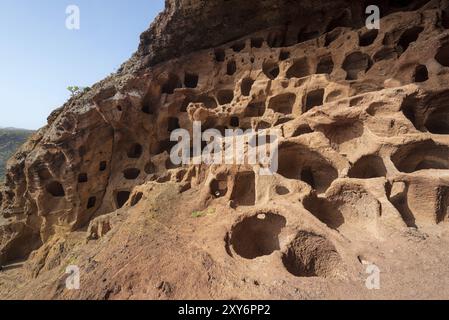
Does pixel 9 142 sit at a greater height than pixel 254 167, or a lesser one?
greater

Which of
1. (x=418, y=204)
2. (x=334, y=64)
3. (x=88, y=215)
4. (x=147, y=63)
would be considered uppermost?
(x=147, y=63)

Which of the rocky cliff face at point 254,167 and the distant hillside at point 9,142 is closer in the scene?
the rocky cliff face at point 254,167

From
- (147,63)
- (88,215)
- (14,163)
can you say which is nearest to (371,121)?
(147,63)

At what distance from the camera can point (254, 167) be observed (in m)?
6.60

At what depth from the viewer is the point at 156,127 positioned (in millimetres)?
12898

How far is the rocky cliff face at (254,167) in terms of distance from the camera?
4414 millimetres

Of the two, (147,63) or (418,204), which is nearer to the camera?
(418,204)

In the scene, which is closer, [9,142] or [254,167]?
[254,167]

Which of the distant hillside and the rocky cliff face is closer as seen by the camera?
the rocky cliff face

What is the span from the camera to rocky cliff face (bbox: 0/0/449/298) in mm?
4414

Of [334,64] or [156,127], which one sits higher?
[334,64]

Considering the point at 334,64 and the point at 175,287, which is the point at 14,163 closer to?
the point at 175,287
